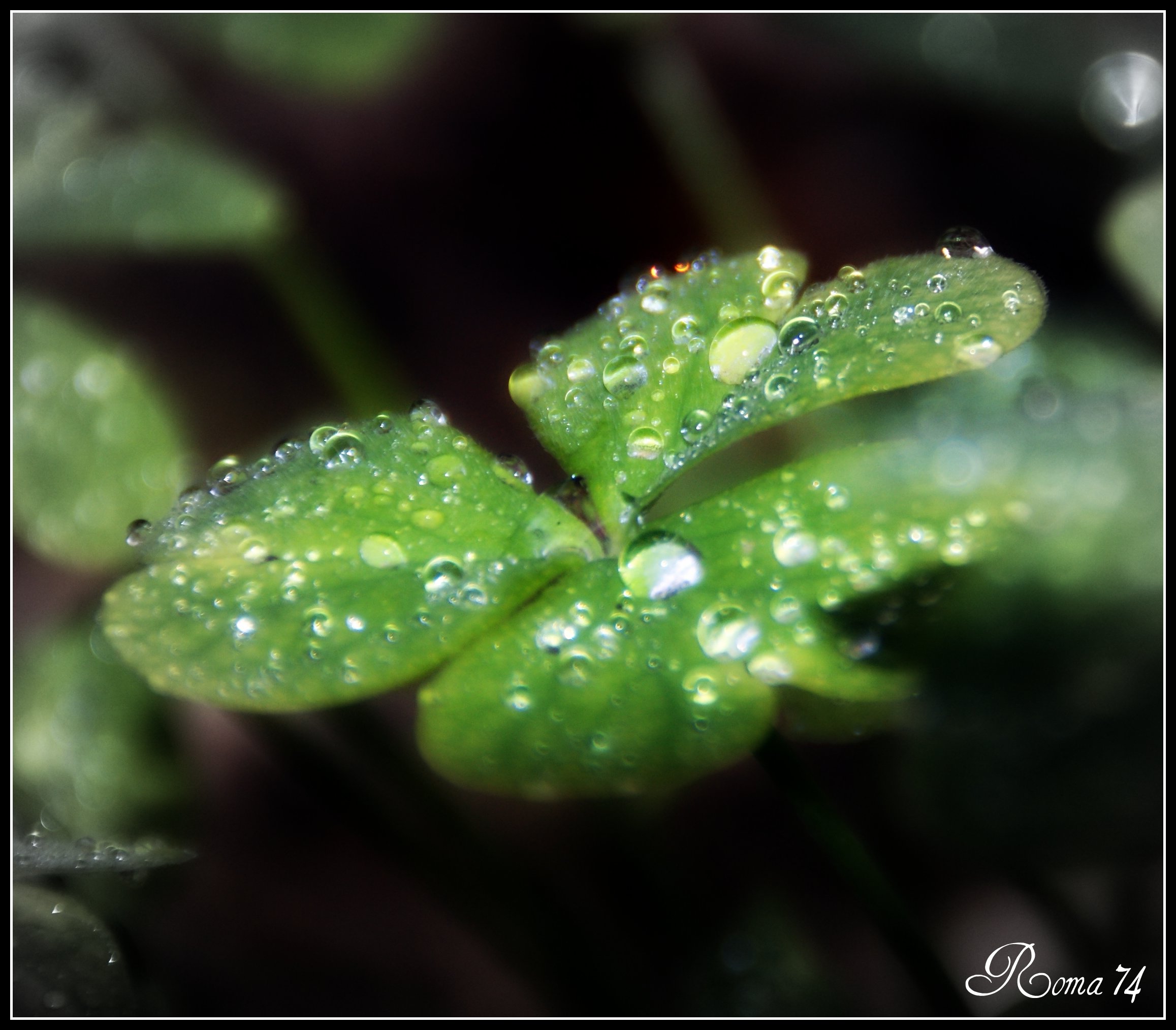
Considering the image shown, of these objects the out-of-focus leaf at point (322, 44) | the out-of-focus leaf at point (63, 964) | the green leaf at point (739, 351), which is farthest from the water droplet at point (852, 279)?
the out-of-focus leaf at point (322, 44)

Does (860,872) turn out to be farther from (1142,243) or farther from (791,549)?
(1142,243)

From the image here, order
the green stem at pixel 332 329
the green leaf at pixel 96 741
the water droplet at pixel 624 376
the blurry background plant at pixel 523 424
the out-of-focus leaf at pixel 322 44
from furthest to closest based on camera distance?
the out-of-focus leaf at pixel 322 44 → the green stem at pixel 332 329 → the green leaf at pixel 96 741 → the blurry background plant at pixel 523 424 → the water droplet at pixel 624 376

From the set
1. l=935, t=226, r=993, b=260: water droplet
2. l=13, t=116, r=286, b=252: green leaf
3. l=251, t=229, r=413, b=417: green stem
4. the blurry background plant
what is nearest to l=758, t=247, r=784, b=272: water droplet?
l=935, t=226, r=993, b=260: water droplet

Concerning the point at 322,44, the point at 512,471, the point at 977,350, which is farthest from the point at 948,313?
the point at 322,44

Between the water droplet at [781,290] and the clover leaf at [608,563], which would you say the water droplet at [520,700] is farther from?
the water droplet at [781,290]

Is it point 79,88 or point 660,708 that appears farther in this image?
point 79,88

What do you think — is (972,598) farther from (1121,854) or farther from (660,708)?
(660,708)

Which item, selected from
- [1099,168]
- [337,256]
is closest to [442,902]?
[337,256]
